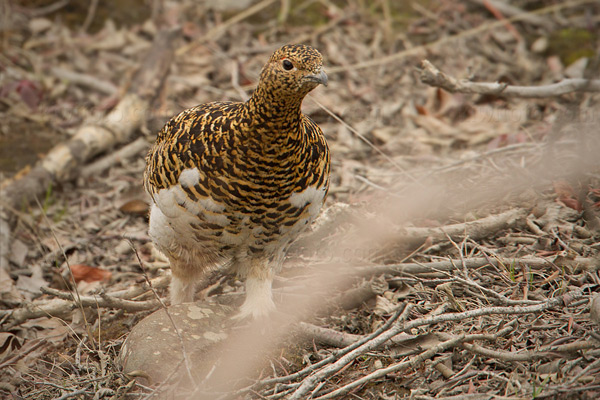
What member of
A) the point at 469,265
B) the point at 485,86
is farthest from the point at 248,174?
the point at 485,86

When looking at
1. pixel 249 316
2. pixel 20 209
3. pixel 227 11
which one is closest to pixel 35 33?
pixel 227 11

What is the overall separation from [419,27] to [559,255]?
4850 millimetres

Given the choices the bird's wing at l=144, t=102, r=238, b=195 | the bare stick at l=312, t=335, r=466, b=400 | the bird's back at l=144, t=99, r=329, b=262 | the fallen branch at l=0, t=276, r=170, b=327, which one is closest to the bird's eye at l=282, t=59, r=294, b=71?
the bird's back at l=144, t=99, r=329, b=262

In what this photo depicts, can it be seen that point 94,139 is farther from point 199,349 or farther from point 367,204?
point 199,349

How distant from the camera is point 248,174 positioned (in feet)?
10.5

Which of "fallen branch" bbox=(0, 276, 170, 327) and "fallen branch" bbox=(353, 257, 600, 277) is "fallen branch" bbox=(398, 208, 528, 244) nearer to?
"fallen branch" bbox=(353, 257, 600, 277)

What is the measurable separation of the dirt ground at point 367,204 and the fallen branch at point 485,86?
2.3 inches

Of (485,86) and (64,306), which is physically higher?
(485,86)

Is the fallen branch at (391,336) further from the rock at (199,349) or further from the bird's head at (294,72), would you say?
the bird's head at (294,72)

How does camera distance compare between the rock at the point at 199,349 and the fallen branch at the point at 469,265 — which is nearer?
the rock at the point at 199,349

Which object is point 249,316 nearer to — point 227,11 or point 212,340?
point 212,340

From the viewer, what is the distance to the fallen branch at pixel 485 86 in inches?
160

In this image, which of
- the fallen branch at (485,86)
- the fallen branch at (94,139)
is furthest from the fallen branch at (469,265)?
the fallen branch at (94,139)

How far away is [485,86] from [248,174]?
1989mm
